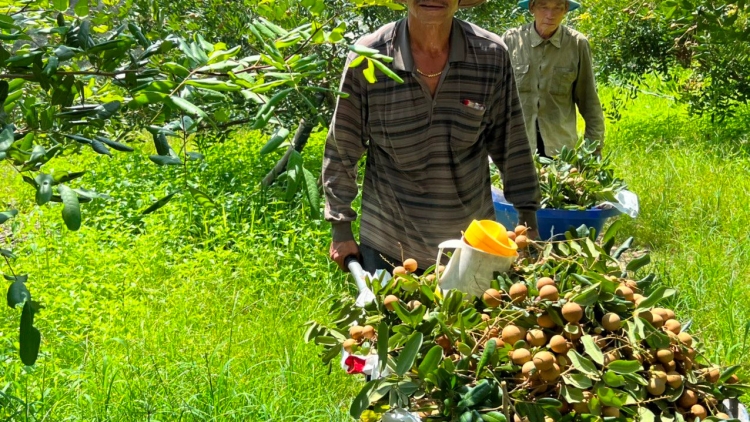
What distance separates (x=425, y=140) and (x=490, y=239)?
98 cm

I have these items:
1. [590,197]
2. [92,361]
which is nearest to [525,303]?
[92,361]

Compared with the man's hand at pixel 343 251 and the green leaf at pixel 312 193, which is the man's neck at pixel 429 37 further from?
the green leaf at pixel 312 193

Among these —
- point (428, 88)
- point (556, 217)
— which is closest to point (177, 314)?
point (428, 88)

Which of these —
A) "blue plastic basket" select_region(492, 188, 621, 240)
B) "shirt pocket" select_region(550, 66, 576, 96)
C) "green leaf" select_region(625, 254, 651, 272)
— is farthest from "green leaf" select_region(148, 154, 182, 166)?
"shirt pocket" select_region(550, 66, 576, 96)

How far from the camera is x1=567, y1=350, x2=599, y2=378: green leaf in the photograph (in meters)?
1.78

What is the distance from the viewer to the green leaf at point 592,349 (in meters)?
1.80

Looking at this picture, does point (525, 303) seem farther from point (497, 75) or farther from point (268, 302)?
point (268, 302)

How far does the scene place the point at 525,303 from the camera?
6.54 feet

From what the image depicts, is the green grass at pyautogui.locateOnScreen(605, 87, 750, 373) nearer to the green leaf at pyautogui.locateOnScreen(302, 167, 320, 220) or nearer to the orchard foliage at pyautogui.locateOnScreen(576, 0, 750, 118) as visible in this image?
the orchard foliage at pyautogui.locateOnScreen(576, 0, 750, 118)

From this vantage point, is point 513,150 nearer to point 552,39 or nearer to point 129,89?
point 129,89

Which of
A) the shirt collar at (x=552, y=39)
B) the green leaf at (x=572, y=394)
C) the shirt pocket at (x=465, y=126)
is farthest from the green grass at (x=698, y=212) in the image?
the shirt collar at (x=552, y=39)

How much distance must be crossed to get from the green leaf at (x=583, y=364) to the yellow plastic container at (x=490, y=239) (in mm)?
371

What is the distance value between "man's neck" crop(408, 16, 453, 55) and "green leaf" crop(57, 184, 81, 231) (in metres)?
1.82

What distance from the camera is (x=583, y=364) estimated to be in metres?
1.80
